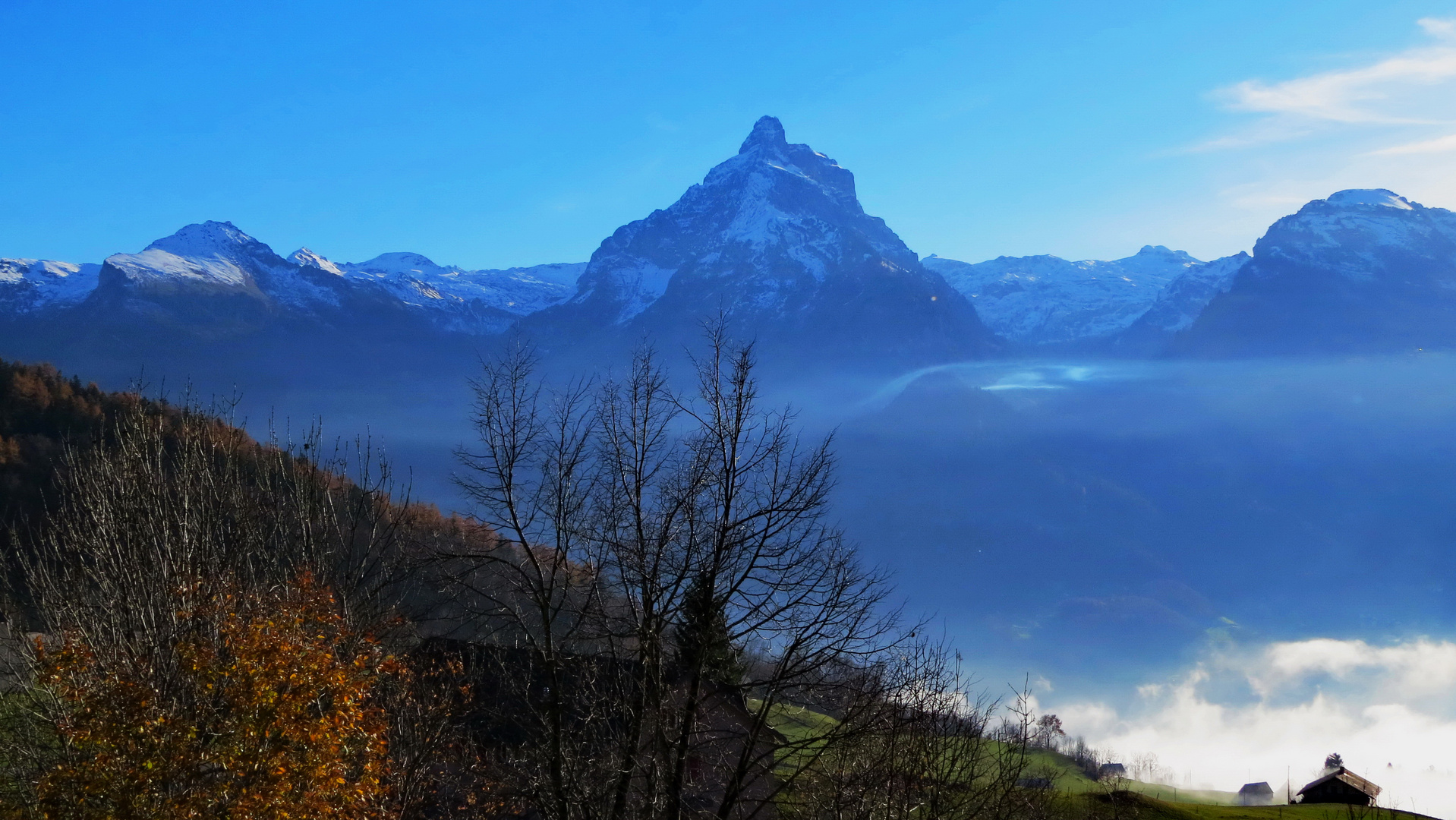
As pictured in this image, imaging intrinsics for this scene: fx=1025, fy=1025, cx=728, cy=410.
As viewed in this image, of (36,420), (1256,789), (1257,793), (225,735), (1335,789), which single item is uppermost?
(36,420)

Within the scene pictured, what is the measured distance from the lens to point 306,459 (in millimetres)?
37438

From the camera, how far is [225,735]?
1925cm

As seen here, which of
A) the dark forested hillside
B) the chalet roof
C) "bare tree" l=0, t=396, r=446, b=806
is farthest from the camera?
the dark forested hillside

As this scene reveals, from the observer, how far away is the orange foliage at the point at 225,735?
17844mm

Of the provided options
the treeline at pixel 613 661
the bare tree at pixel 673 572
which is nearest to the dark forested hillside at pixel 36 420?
the treeline at pixel 613 661

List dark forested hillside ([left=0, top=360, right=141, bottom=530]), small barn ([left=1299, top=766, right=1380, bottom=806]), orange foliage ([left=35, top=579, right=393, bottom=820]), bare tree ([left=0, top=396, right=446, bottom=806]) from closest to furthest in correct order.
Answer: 1. orange foliage ([left=35, top=579, right=393, bottom=820])
2. bare tree ([left=0, top=396, right=446, bottom=806])
3. small barn ([left=1299, top=766, right=1380, bottom=806])
4. dark forested hillside ([left=0, top=360, right=141, bottom=530])

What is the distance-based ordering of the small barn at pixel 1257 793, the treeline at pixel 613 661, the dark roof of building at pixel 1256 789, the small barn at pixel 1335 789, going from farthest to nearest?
the dark roof of building at pixel 1256 789 → the small barn at pixel 1257 793 → the small barn at pixel 1335 789 → the treeline at pixel 613 661

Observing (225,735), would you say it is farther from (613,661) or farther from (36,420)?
(36,420)

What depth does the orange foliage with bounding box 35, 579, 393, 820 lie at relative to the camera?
17844mm

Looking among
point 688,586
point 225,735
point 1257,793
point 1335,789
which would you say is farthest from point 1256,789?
point 225,735

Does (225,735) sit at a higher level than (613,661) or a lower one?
lower

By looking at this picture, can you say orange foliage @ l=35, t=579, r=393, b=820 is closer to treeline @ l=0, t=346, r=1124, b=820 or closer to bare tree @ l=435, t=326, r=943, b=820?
treeline @ l=0, t=346, r=1124, b=820

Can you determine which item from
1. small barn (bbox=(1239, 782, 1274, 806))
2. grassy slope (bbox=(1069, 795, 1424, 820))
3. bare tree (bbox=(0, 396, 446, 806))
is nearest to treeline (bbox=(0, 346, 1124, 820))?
bare tree (bbox=(0, 396, 446, 806))

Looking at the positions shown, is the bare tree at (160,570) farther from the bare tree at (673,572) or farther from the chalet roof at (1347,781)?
the chalet roof at (1347,781)
